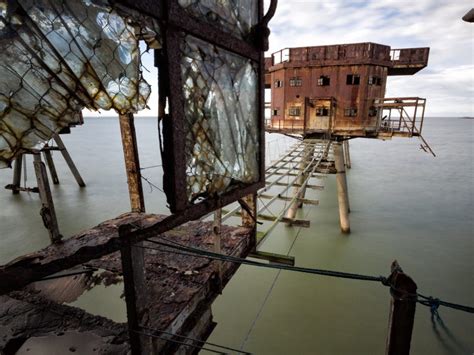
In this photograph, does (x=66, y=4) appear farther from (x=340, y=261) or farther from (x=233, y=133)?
(x=340, y=261)

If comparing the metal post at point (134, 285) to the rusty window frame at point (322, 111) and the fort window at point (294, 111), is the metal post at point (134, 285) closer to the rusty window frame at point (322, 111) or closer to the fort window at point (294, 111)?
the rusty window frame at point (322, 111)

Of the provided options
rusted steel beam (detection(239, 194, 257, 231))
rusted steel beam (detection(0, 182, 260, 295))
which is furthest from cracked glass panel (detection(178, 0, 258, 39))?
rusted steel beam (detection(239, 194, 257, 231))

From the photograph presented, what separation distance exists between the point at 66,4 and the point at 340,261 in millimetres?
10721

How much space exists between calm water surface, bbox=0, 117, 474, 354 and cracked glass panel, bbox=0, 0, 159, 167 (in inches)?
140

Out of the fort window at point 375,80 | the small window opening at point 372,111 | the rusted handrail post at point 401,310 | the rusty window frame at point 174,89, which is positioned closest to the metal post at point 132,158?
the rusty window frame at point 174,89

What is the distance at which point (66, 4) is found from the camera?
1297 millimetres

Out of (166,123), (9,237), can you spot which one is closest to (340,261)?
→ (166,123)

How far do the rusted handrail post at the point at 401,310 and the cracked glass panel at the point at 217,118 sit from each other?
4.60ft

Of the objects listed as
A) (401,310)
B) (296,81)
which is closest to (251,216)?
(401,310)

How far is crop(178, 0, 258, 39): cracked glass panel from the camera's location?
185cm

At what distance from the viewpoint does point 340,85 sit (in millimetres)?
14172

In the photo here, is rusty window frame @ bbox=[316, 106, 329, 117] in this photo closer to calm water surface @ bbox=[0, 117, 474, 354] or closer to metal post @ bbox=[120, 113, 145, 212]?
calm water surface @ bbox=[0, 117, 474, 354]

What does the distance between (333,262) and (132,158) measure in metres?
8.60

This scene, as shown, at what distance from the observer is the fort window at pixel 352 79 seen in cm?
1380
